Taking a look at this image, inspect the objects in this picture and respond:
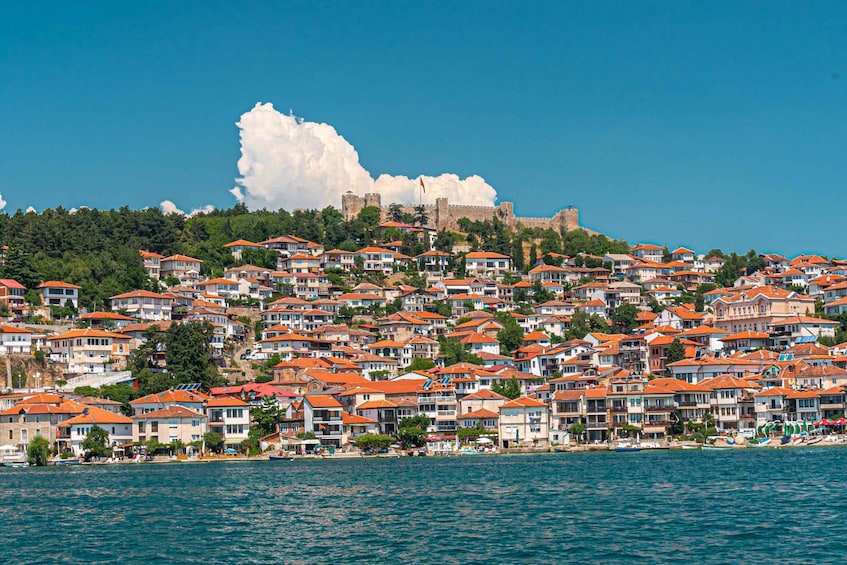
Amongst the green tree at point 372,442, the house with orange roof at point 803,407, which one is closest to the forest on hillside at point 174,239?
the green tree at point 372,442

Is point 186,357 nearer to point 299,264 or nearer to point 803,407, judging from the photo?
point 299,264

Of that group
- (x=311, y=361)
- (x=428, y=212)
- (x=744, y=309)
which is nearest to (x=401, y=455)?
(x=311, y=361)

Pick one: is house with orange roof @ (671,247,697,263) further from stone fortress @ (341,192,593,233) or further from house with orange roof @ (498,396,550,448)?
house with orange roof @ (498,396,550,448)

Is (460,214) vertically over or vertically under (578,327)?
over

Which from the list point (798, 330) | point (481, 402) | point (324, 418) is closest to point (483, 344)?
point (481, 402)

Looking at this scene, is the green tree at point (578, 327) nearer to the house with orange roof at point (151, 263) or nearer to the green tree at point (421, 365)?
the green tree at point (421, 365)
